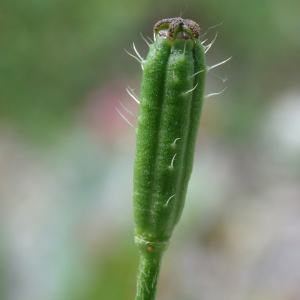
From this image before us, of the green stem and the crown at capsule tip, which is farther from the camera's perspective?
the green stem

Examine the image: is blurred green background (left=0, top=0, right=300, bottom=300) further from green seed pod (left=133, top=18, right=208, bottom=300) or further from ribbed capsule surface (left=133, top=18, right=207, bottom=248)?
ribbed capsule surface (left=133, top=18, right=207, bottom=248)

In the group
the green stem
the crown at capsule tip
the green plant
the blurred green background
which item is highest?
the blurred green background

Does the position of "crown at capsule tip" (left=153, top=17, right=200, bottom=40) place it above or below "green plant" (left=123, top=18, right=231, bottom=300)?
above

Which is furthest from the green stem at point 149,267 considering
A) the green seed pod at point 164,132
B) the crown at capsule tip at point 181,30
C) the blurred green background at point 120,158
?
the blurred green background at point 120,158

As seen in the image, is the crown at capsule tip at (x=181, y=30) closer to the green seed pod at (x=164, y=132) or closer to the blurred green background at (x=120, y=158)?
the green seed pod at (x=164, y=132)

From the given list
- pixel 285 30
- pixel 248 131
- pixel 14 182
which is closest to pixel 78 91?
pixel 14 182

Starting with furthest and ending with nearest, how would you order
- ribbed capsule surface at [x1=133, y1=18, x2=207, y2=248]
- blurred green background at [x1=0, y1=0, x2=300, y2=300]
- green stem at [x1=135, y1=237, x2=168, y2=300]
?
blurred green background at [x1=0, y1=0, x2=300, y2=300]
green stem at [x1=135, y1=237, x2=168, y2=300]
ribbed capsule surface at [x1=133, y1=18, x2=207, y2=248]

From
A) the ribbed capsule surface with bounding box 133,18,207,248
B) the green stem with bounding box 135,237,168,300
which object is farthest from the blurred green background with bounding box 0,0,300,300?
the ribbed capsule surface with bounding box 133,18,207,248

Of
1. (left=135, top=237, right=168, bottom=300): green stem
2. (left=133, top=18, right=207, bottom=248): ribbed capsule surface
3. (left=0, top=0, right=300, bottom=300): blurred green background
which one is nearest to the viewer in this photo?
(left=133, top=18, right=207, bottom=248): ribbed capsule surface
